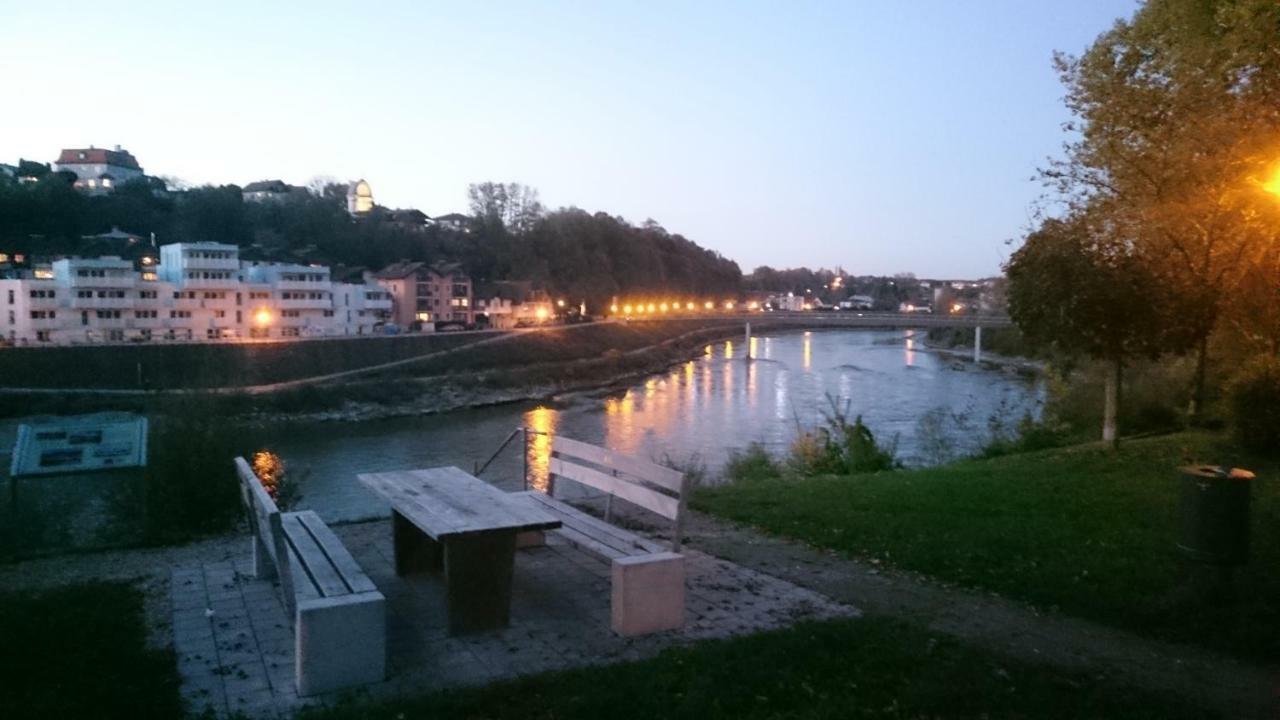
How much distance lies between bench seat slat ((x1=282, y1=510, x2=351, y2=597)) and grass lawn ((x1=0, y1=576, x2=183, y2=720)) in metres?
0.68

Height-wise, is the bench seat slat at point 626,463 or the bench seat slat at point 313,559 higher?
the bench seat slat at point 626,463

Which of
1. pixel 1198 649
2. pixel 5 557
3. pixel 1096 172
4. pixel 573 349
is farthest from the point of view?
pixel 573 349

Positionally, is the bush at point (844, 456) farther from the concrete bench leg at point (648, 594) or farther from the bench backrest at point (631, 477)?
the concrete bench leg at point (648, 594)

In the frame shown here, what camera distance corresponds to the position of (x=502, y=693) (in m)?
3.88

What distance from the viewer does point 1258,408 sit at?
980 centimetres

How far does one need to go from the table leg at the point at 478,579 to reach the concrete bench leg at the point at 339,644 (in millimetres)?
550

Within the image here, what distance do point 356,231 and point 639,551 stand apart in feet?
226

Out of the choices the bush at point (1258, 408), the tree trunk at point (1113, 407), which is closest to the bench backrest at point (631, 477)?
the tree trunk at point (1113, 407)

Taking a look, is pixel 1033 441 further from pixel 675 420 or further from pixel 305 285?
pixel 305 285

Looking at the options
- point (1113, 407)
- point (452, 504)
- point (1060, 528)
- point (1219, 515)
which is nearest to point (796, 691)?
point (452, 504)

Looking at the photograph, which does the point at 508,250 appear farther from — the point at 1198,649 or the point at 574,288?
the point at 1198,649

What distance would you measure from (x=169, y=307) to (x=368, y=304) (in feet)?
39.4

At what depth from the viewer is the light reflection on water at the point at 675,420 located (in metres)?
24.5

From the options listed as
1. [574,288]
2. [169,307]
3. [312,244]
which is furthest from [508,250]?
[169,307]
